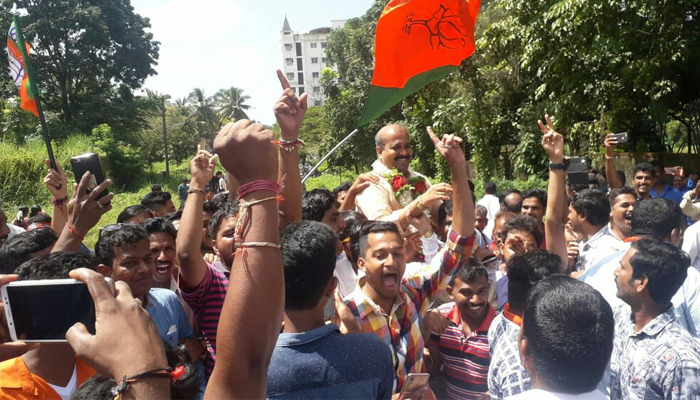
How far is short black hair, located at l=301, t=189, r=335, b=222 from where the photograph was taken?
13.9 feet

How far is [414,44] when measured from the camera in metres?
4.27

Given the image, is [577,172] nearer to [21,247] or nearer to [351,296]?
[351,296]

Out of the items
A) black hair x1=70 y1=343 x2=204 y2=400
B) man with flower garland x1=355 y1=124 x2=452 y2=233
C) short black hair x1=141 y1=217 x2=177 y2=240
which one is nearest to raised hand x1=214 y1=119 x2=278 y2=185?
black hair x1=70 y1=343 x2=204 y2=400

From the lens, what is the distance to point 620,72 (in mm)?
11977

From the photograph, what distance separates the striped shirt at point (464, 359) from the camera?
3.21m

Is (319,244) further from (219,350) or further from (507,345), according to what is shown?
(507,345)

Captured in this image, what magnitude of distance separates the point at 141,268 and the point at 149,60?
36.2 metres

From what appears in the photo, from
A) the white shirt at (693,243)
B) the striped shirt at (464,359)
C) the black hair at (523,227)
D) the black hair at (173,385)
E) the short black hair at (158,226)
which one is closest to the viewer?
the black hair at (173,385)

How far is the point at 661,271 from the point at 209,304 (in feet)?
7.77

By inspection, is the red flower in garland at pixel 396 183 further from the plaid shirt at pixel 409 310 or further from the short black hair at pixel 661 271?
the short black hair at pixel 661 271

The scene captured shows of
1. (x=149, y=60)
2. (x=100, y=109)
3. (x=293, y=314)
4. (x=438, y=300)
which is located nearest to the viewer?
(x=293, y=314)

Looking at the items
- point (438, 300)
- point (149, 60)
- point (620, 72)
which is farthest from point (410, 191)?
point (149, 60)

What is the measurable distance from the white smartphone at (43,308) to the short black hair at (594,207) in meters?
3.97

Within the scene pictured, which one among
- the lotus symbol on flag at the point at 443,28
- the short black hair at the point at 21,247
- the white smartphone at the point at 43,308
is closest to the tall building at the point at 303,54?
the lotus symbol on flag at the point at 443,28
